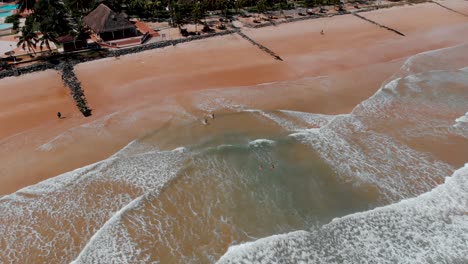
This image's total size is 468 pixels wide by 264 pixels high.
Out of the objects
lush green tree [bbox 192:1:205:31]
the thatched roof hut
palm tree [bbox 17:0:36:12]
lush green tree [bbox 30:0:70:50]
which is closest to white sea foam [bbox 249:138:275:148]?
the thatched roof hut

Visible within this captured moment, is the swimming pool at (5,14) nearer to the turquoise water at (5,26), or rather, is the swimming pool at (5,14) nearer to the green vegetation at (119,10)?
the turquoise water at (5,26)

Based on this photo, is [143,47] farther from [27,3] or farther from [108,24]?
[27,3]

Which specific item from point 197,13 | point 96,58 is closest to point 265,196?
point 96,58

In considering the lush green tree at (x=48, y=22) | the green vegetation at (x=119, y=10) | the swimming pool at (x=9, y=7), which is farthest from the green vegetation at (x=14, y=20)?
the swimming pool at (x=9, y=7)

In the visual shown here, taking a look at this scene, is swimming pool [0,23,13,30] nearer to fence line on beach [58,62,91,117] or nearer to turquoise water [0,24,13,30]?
turquoise water [0,24,13,30]

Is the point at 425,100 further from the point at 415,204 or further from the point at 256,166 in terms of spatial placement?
the point at 256,166

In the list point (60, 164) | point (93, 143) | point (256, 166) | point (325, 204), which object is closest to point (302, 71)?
point (256, 166)
